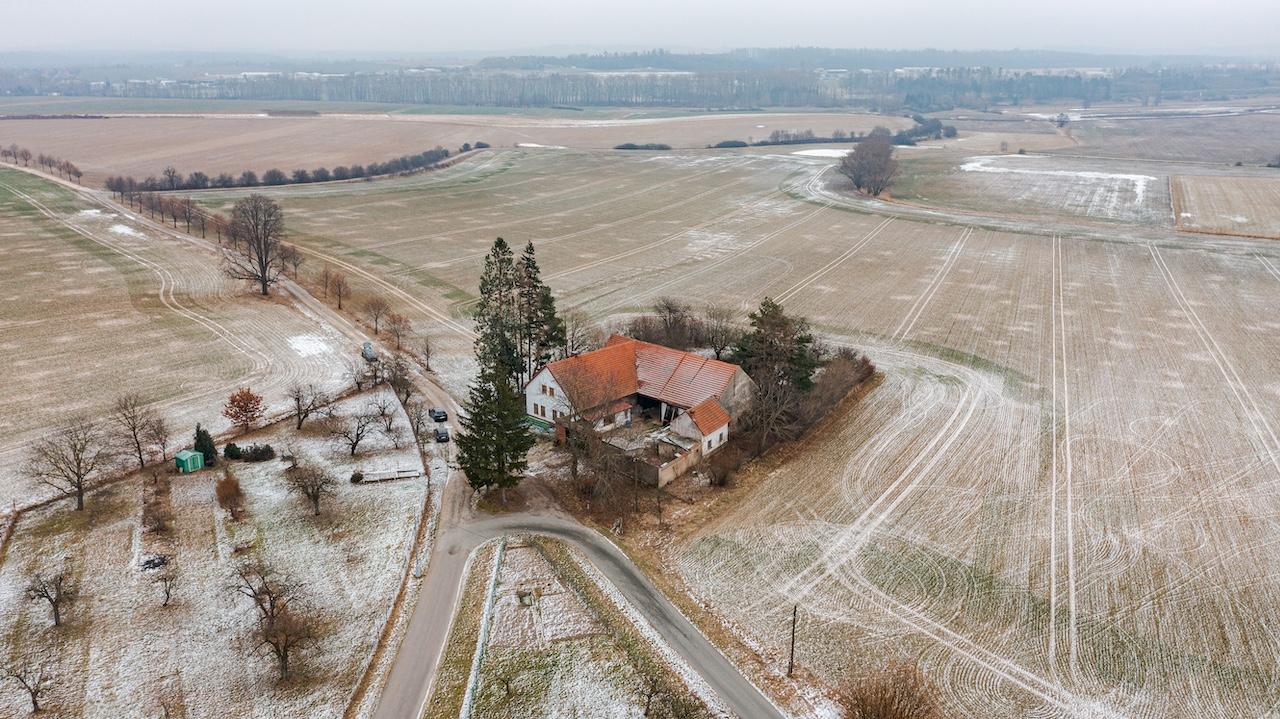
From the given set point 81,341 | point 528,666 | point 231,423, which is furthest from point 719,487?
point 81,341

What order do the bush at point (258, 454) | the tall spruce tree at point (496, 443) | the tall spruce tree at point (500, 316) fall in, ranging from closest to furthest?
the tall spruce tree at point (496, 443) → the bush at point (258, 454) → the tall spruce tree at point (500, 316)

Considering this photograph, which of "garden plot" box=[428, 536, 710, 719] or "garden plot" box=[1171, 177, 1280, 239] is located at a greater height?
"garden plot" box=[1171, 177, 1280, 239]

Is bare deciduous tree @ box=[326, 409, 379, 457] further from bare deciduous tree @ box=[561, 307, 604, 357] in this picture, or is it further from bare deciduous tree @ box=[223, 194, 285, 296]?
bare deciduous tree @ box=[223, 194, 285, 296]

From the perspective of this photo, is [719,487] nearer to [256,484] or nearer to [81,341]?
[256,484]

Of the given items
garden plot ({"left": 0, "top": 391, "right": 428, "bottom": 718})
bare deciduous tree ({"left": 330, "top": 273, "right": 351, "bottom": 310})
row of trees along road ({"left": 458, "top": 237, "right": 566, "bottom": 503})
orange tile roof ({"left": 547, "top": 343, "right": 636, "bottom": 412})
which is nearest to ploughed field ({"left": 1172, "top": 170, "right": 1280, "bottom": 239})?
orange tile roof ({"left": 547, "top": 343, "right": 636, "bottom": 412})

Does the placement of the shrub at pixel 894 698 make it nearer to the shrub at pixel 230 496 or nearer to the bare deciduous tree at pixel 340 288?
Answer: the shrub at pixel 230 496

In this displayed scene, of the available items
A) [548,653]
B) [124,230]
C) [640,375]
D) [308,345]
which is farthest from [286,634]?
[124,230]

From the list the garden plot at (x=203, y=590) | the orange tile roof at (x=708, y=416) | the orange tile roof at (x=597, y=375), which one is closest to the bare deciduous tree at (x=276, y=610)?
the garden plot at (x=203, y=590)
